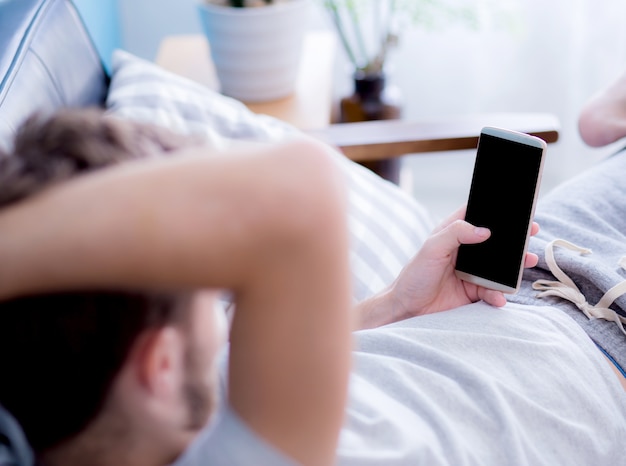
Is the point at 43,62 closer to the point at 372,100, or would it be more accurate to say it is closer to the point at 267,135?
the point at 267,135

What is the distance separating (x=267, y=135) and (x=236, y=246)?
82 cm

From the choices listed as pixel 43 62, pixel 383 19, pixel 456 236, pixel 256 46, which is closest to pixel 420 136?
pixel 256 46

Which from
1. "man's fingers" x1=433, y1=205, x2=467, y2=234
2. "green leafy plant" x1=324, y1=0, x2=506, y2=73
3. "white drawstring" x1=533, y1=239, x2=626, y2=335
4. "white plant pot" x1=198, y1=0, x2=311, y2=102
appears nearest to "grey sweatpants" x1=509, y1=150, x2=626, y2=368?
"white drawstring" x1=533, y1=239, x2=626, y2=335

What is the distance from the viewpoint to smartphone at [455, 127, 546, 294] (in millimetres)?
929

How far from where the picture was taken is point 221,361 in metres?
0.81

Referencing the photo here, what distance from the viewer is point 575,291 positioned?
104 cm

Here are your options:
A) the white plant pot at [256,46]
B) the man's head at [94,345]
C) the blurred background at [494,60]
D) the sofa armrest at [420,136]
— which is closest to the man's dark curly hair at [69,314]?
the man's head at [94,345]

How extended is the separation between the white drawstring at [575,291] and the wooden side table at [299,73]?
0.64 m

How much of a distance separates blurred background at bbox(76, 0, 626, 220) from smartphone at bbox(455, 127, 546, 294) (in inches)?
39.3

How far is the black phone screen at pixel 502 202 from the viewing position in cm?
93

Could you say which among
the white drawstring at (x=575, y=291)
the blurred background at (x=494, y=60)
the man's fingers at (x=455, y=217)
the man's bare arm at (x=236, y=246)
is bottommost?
the blurred background at (x=494, y=60)

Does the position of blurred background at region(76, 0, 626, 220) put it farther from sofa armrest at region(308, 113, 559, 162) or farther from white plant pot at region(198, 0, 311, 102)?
sofa armrest at region(308, 113, 559, 162)

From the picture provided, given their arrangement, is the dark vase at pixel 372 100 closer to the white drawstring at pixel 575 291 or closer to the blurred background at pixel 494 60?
the blurred background at pixel 494 60

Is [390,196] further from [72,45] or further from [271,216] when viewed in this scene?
[271,216]
